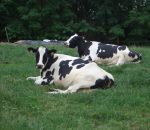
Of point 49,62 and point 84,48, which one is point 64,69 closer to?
point 49,62

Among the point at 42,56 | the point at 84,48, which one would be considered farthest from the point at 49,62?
the point at 84,48

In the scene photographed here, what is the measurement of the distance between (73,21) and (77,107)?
2941 centimetres

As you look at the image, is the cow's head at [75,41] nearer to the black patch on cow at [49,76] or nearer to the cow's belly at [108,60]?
the cow's belly at [108,60]

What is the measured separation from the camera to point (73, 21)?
126 feet

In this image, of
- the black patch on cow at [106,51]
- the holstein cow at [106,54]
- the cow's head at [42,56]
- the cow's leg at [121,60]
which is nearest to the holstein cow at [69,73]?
the cow's head at [42,56]

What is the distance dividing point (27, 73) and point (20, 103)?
4.63 meters

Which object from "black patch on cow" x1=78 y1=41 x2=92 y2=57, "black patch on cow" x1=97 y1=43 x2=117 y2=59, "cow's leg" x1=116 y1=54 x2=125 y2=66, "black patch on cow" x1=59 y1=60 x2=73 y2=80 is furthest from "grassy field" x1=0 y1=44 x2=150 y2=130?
"black patch on cow" x1=78 y1=41 x2=92 y2=57

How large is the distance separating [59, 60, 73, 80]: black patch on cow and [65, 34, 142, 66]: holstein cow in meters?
4.45

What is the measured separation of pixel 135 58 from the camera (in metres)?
16.9

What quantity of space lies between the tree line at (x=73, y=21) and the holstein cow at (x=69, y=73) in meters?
23.8

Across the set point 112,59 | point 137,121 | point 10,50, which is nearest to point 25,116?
point 137,121

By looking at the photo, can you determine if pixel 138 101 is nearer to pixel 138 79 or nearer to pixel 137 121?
pixel 137 121

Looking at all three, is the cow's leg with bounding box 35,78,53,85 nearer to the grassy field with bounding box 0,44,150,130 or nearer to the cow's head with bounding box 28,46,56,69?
the grassy field with bounding box 0,44,150,130

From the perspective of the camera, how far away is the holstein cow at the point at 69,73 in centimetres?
1102
